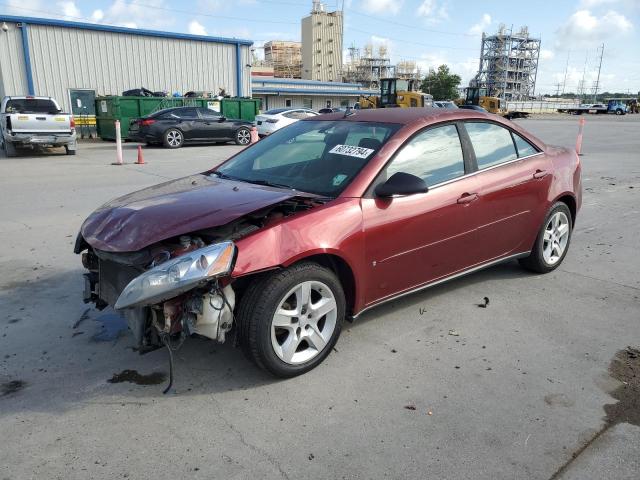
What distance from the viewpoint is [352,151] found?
386 centimetres

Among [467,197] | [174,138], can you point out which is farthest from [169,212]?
[174,138]

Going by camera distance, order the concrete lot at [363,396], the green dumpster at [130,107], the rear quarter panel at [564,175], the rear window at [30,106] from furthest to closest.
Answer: the green dumpster at [130,107] < the rear window at [30,106] < the rear quarter panel at [564,175] < the concrete lot at [363,396]

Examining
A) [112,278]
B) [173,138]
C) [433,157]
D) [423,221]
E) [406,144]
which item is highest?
[406,144]

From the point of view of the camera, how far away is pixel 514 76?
468ft

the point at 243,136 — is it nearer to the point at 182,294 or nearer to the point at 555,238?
the point at 555,238

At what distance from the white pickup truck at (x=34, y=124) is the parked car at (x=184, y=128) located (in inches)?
109

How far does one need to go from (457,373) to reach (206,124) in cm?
1747

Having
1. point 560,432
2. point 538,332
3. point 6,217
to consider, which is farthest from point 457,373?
point 6,217

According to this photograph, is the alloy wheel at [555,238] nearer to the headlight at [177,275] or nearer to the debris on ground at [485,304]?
the debris on ground at [485,304]

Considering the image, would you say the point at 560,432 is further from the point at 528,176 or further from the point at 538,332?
the point at 528,176

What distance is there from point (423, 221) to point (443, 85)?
375 feet

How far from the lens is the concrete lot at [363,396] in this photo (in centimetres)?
251

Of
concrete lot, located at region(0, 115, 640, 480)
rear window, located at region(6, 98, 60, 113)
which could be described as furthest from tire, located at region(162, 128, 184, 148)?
concrete lot, located at region(0, 115, 640, 480)

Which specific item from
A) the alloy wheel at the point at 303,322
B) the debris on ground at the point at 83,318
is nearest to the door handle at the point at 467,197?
the alloy wheel at the point at 303,322
